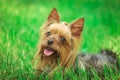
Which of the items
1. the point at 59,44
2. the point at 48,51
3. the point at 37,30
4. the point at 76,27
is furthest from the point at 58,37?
the point at 37,30

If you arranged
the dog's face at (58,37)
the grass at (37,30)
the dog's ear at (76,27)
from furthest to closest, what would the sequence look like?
the dog's ear at (76,27) < the grass at (37,30) < the dog's face at (58,37)

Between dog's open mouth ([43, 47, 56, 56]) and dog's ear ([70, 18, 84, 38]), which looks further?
dog's ear ([70, 18, 84, 38])

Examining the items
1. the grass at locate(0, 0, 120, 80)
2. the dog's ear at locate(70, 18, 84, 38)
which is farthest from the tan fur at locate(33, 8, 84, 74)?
the grass at locate(0, 0, 120, 80)

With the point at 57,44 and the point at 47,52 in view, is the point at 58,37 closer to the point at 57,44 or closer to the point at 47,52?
the point at 57,44

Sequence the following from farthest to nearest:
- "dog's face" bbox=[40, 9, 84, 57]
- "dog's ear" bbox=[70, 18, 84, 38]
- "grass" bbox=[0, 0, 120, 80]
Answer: "dog's ear" bbox=[70, 18, 84, 38] < "grass" bbox=[0, 0, 120, 80] < "dog's face" bbox=[40, 9, 84, 57]

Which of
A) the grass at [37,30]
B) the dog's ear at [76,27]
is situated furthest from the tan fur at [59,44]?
the grass at [37,30]

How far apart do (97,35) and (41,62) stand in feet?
11.5

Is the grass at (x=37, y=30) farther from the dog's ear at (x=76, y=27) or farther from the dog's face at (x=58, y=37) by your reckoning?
the dog's ear at (x=76, y=27)

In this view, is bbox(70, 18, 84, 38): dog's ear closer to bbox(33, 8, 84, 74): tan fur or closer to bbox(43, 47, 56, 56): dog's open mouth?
bbox(33, 8, 84, 74): tan fur

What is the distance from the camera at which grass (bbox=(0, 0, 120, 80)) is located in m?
7.36

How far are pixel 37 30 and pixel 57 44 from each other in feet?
11.1

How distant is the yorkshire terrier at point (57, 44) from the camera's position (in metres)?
7.28

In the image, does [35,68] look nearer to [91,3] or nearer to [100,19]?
[100,19]

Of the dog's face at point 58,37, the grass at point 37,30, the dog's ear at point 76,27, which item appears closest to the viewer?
the dog's face at point 58,37
